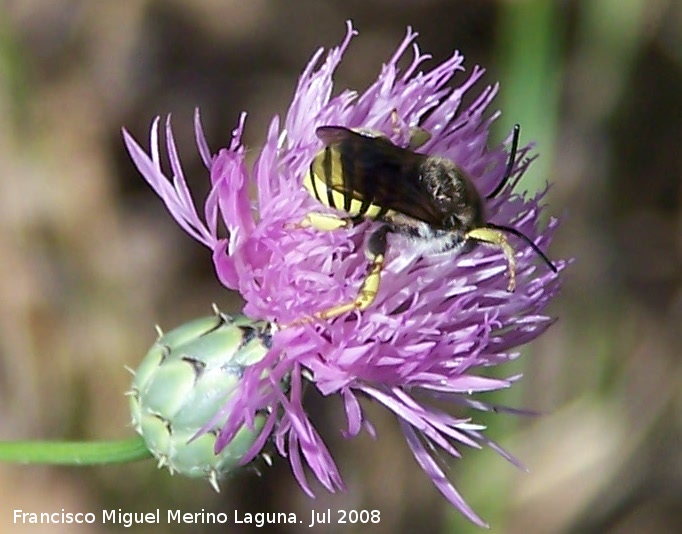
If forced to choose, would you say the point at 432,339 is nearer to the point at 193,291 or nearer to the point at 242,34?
the point at 193,291

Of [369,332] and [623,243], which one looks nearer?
[369,332]

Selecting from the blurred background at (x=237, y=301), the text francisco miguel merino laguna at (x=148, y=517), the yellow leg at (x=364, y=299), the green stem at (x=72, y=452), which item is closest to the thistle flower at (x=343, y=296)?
the yellow leg at (x=364, y=299)

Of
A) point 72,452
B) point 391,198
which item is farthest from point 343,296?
point 72,452

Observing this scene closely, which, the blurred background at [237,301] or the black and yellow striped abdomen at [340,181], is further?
the blurred background at [237,301]

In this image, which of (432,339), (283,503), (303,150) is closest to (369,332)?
(432,339)

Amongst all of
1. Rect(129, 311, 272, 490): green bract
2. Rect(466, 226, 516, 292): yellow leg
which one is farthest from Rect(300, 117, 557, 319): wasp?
Rect(129, 311, 272, 490): green bract

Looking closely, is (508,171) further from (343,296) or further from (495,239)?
(343,296)

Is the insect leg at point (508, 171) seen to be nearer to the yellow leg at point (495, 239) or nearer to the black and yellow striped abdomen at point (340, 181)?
the yellow leg at point (495, 239)
